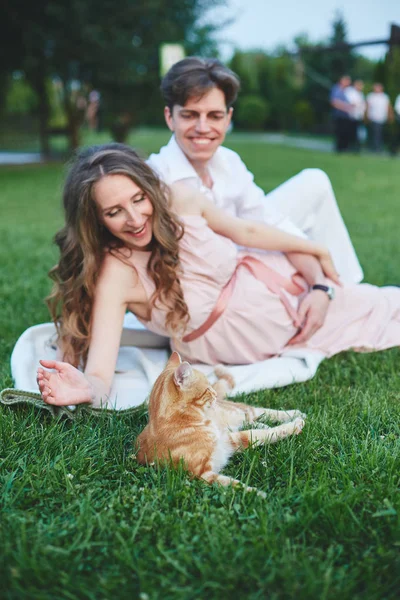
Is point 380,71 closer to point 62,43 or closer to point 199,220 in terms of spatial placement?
point 62,43

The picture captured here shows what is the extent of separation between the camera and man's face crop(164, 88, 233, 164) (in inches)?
138

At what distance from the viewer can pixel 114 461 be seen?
2477 millimetres

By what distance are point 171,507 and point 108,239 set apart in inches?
61.3

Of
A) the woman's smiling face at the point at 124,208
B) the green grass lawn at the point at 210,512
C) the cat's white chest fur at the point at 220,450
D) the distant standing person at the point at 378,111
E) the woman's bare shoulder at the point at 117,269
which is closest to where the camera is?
the green grass lawn at the point at 210,512

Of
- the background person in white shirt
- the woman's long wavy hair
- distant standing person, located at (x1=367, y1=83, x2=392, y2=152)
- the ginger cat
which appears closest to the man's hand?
the background person in white shirt

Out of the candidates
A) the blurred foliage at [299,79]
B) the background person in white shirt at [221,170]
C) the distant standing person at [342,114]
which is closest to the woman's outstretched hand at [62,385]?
the background person in white shirt at [221,170]

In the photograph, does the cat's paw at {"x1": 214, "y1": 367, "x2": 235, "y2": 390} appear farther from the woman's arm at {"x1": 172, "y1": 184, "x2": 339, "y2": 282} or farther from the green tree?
the green tree

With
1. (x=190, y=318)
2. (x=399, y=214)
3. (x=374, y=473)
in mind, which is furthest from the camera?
(x=399, y=214)

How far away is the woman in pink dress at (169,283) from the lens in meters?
3.03

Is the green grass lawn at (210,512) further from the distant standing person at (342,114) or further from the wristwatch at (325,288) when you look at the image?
the distant standing person at (342,114)

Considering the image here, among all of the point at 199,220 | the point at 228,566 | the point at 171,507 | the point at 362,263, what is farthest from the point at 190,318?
the point at 362,263

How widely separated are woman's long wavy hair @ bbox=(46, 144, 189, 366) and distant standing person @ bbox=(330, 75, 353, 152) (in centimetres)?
1796

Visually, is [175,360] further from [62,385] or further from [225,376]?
[225,376]

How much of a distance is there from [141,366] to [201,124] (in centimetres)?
143
